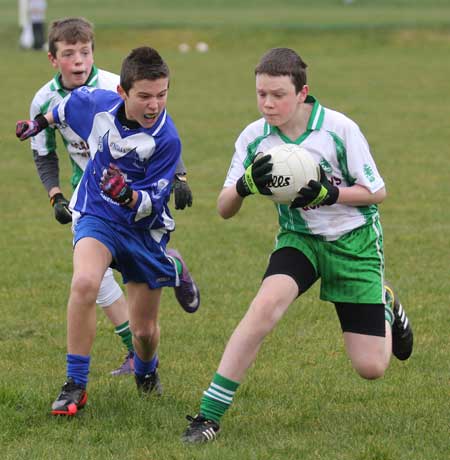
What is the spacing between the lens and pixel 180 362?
731 centimetres

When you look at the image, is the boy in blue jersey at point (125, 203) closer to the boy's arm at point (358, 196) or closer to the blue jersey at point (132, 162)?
the blue jersey at point (132, 162)

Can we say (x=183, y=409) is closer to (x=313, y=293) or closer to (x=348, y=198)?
(x=348, y=198)

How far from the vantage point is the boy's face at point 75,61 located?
7.05 metres

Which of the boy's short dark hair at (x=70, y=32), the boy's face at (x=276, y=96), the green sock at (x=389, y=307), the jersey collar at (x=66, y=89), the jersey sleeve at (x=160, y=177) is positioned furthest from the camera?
the jersey collar at (x=66, y=89)

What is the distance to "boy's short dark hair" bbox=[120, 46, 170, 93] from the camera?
5902 millimetres

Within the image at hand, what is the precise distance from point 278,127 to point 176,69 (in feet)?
74.7

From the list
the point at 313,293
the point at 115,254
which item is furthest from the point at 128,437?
the point at 313,293

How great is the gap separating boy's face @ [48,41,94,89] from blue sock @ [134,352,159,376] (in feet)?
6.07

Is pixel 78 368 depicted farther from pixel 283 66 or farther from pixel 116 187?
pixel 283 66

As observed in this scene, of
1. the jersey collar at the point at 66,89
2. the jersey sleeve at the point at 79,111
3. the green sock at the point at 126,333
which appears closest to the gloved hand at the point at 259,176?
the jersey sleeve at the point at 79,111

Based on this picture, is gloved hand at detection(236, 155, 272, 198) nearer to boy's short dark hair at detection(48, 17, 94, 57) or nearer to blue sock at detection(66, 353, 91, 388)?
blue sock at detection(66, 353, 91, 388)

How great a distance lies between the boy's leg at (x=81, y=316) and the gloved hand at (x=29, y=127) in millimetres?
899

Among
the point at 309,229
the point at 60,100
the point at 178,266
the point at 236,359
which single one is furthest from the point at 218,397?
the point at 60,100

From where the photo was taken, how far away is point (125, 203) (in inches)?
232
